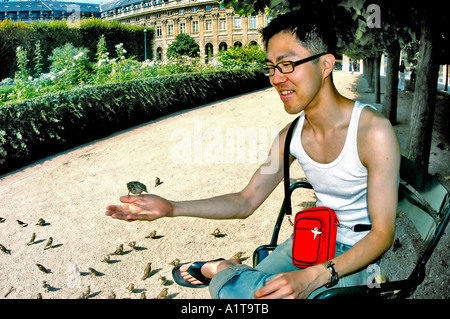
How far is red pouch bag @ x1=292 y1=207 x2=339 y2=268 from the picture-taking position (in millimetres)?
1665

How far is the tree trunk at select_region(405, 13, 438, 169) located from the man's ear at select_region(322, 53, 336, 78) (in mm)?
3836

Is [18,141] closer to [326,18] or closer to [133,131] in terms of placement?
[133,131]

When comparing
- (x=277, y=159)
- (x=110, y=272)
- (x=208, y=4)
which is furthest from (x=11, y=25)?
(x=208, y=4)

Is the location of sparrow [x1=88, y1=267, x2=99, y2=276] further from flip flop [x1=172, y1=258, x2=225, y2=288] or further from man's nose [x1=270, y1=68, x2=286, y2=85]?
man's nose [x1=270, y1=68, x2=286, y2=85]

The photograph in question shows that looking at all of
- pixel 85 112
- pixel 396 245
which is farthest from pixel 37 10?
pixel 396 245

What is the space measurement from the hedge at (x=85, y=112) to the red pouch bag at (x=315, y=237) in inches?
294

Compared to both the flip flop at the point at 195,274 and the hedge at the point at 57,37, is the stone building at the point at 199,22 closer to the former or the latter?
the hedge at the point at 57,37

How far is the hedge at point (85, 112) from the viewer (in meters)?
7.82

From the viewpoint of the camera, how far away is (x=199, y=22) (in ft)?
230

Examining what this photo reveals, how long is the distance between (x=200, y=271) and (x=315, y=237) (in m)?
0.59

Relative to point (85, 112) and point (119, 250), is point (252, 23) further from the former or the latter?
point (119, 250)

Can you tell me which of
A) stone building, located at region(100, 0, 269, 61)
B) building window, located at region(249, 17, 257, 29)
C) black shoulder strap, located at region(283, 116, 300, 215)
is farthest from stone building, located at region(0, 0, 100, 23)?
black shoulder strap, located at region(283, 116, 300, 215)

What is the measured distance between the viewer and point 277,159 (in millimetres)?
2061

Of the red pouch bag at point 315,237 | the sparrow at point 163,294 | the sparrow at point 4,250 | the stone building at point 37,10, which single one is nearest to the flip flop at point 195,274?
the red pouch bag at point 315,237
